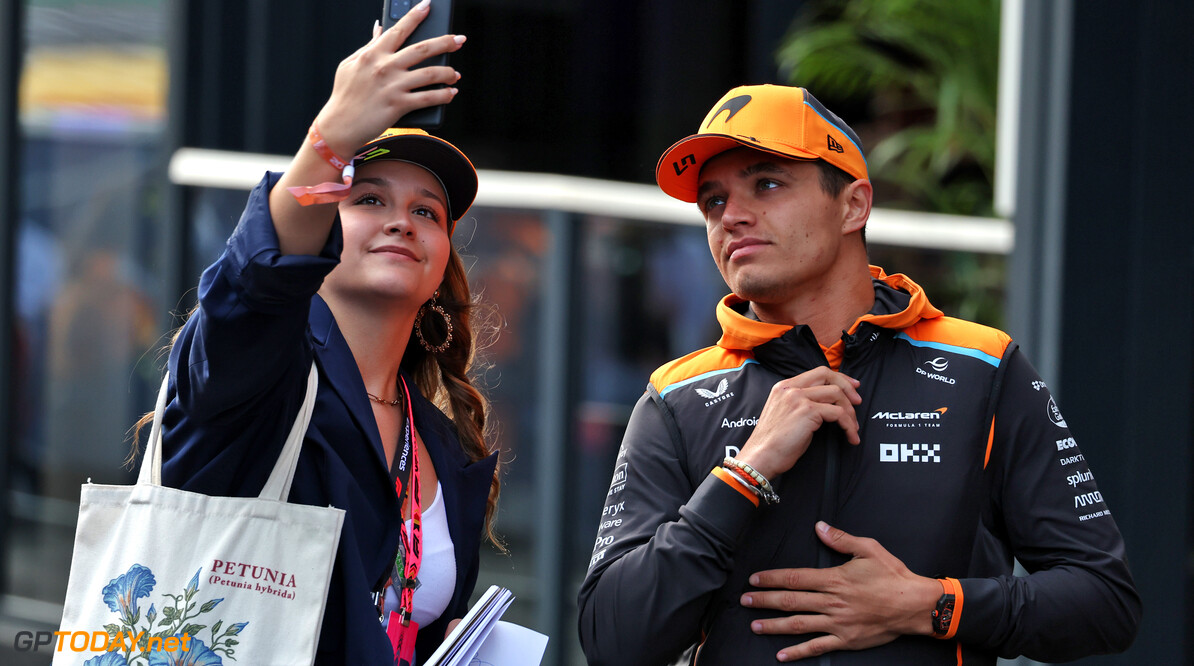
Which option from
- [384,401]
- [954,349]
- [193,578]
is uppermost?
[954,349]

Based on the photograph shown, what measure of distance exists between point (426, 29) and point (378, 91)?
0.15 m

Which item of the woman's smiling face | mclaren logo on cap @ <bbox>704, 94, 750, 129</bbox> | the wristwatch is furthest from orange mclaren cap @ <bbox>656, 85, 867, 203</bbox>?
the wristwatch

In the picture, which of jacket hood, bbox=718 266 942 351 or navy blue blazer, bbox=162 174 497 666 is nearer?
navy blue blazer, bbox=162 174 497 666

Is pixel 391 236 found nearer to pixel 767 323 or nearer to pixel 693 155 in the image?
pixel 693 155

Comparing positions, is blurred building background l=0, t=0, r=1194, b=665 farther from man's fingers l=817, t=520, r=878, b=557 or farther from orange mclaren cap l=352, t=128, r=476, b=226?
orange mclaren cap l=352, t=128, r=476, b=226

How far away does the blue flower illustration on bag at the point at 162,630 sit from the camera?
74.9 inches

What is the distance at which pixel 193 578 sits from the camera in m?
1.92

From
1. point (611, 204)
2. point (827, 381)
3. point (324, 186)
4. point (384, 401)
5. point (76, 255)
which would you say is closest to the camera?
point (324, 186)

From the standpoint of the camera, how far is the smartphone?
1.77 metres

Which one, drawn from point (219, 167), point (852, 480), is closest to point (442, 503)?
point (852, 480)

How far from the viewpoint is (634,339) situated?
17.6ft

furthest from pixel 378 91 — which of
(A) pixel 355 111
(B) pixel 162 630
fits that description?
(B) pixel 162 630

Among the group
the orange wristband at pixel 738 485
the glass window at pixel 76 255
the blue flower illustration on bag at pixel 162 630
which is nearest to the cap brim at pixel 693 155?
the orange wristband at pixel 738 485

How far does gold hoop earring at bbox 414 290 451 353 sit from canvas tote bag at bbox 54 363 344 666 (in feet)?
3.00
